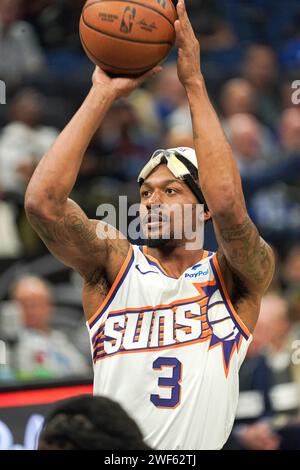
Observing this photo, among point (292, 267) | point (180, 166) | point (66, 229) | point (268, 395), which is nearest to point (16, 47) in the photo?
point (292, 267)

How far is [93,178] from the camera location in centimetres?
991

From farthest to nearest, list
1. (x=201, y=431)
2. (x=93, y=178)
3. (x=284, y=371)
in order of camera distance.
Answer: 1. (x=93, y=178)
2. (x=284, y=371)
3. (x=201, y=431)

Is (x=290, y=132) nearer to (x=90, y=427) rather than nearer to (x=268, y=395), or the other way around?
(x=268, y=395)

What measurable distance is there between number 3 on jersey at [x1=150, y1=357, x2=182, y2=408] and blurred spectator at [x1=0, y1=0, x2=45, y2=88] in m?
6.35

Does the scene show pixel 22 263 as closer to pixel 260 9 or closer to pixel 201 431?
pixel 201 431

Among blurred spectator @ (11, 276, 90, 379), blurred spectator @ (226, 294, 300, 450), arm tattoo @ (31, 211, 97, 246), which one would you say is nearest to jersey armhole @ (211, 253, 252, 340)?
arm tattoo @ (31, 211, 97, 246)

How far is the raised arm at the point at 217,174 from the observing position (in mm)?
4496

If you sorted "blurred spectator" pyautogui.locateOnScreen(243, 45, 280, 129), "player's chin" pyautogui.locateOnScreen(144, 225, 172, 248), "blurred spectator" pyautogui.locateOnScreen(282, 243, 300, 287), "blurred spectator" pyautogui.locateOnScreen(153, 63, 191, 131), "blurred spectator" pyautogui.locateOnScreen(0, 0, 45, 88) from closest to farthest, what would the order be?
1. "player's chin" pyautogui.locateOnScreen(144, 225, 172, 248)
2. "blurred spectator" pyautogui.locateOnScreen(282, 243, 300, 287)
3. "blurred spectator" pyautogui.locateOnScreen(0, 0, 45, 88)
4. "blurred spectator" pyautogui.locateOnScreen(153, 63, 191, 131)
5. "blurred spectator" pyautogui.locateOnScreen(243, 45, 280, 129)

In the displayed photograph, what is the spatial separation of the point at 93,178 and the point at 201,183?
17.9ft

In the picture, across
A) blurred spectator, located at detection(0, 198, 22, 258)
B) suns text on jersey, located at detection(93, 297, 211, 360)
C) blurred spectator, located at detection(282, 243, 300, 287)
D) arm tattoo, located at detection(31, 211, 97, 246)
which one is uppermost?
arm tattoo, located at detection(31, 211, 97, 246)

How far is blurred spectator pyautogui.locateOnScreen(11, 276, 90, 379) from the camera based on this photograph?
809cm

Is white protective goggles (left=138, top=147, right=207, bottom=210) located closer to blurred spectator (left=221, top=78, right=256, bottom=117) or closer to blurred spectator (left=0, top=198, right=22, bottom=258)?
blurred spectator (left=0, top=198, right=22, bottom=258)
